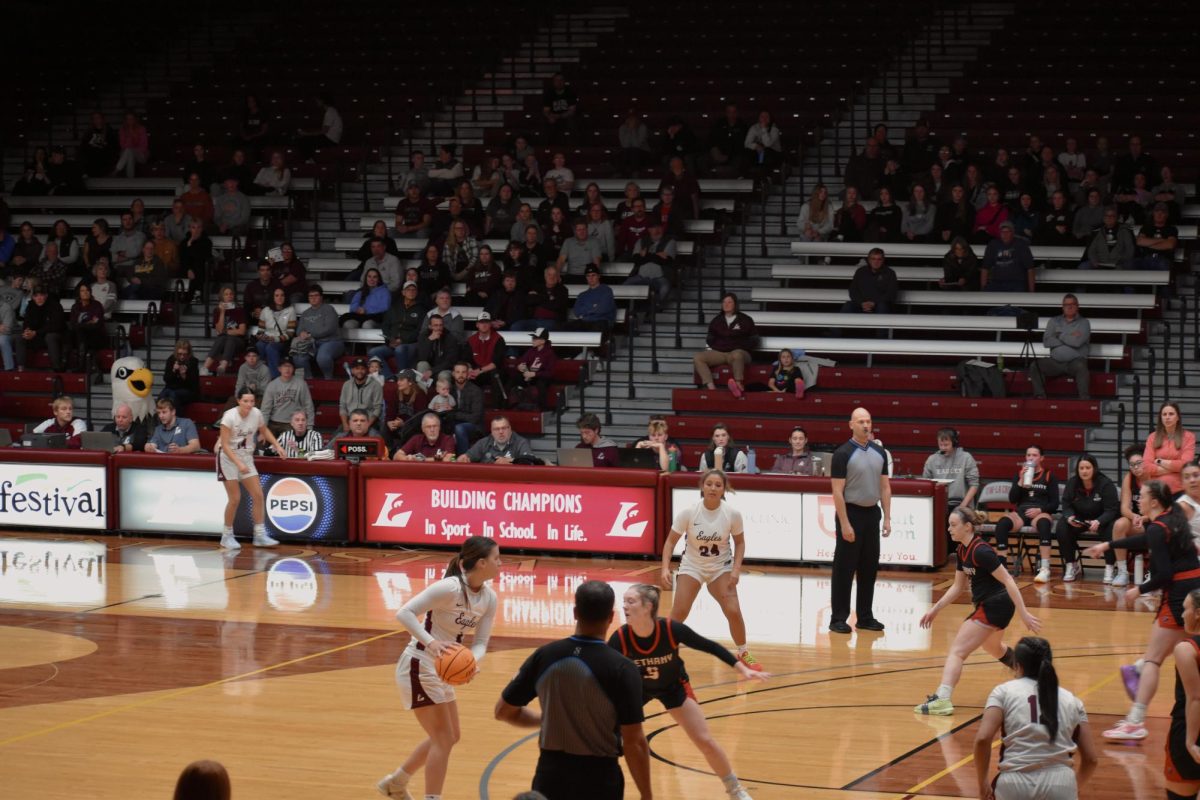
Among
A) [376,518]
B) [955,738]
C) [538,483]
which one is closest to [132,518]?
[376,518]

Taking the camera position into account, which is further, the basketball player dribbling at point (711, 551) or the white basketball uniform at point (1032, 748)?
the basketball player dribbling at point (711, 551)

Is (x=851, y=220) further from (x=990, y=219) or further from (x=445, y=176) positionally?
(x=445, y=176)

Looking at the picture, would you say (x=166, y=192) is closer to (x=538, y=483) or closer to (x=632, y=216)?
(x=632, y=216)

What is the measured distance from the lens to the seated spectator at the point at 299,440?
21344 millimetres

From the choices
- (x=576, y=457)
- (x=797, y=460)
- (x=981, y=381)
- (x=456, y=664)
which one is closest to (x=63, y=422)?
(x=576, y=457)

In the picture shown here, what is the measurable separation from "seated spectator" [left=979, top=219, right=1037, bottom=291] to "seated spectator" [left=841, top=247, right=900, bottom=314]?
1.34m

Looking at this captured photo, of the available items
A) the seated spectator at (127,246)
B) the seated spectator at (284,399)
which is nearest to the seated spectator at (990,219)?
the seated spectator at (284,399)

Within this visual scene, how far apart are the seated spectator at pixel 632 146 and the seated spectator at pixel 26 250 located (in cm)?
1004

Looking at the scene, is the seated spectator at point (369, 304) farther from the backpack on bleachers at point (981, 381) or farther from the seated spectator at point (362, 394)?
the backpack on bleachers at point (981, 381)

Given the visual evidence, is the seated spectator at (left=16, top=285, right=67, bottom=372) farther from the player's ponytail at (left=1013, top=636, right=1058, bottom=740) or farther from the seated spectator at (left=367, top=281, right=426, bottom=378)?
the player's ponytail at (left=1013, top=636, right=1058, bottom=740)

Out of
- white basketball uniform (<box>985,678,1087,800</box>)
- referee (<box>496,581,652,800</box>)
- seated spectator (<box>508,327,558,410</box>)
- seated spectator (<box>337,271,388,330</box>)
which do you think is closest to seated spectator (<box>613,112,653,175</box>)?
seated spectator (<box>337,271,388,330</box>)

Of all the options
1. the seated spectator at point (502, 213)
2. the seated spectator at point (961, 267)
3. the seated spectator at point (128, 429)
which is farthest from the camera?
the seated spectator at point (502, 213)

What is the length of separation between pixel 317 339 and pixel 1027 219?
35.7 ft

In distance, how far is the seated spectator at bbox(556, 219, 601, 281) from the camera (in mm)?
25609
